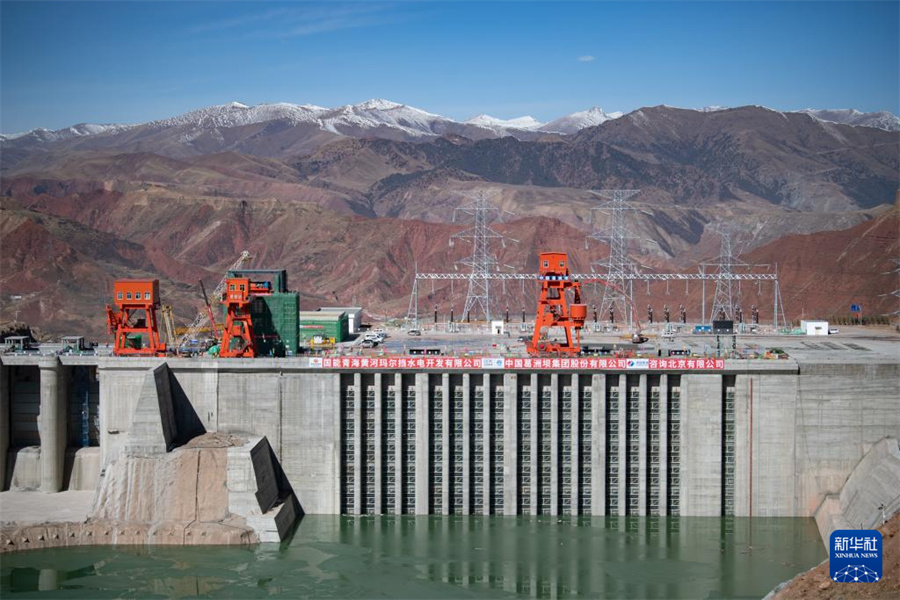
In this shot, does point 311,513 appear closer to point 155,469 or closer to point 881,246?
point 155,469

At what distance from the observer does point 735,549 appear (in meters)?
72.3

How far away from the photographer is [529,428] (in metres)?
79.1

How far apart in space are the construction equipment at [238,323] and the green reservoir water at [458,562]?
44.7 feet

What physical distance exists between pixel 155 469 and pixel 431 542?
18.9m

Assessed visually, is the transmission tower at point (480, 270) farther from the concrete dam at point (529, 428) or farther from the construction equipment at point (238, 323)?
the construction equipment at point (238, 323)

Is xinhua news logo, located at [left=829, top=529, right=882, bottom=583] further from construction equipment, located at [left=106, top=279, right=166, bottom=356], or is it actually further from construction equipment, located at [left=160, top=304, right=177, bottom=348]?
construction equipment, located at [left=160, top=304, right=177, bottom=348]

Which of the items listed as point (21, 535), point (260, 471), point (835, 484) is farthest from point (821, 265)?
point (21, 535)

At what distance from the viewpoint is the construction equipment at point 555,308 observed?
8319 centimetres

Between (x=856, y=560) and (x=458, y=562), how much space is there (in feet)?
89.0

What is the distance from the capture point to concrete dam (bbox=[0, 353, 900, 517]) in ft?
256

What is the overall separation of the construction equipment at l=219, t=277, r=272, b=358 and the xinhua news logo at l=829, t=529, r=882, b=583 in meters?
45.6

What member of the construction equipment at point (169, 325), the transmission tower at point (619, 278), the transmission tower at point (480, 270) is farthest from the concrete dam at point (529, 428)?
the transmission tower at point (480, 270)

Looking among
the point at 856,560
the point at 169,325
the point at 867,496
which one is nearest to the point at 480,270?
the point at 169,325

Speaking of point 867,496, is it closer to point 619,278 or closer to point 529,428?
point 529,428
